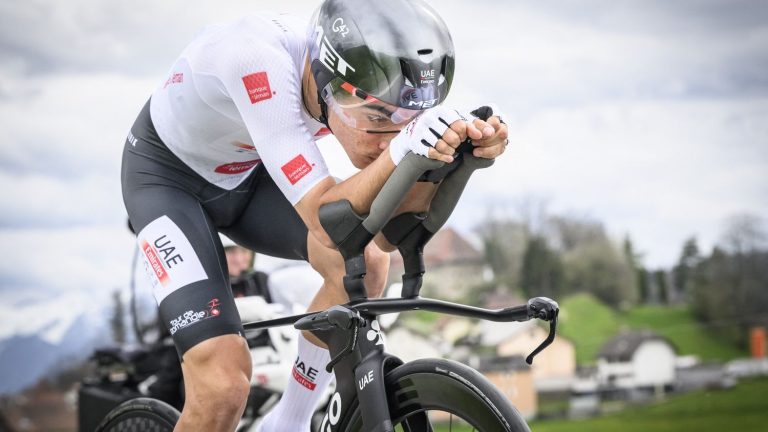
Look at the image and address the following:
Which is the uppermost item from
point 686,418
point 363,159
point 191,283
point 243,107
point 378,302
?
point 686,418

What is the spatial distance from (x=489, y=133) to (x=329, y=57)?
1.67ft

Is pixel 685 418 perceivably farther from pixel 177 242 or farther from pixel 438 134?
pixel 438 134

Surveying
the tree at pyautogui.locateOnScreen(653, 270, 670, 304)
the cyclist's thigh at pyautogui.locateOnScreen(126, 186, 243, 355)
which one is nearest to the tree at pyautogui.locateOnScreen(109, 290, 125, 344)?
the cyclist's thigh at pyautogui.locateOnScreen(126, 186, 243, 355)

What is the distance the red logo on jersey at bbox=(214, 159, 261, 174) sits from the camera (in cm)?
299

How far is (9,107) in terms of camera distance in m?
8.32

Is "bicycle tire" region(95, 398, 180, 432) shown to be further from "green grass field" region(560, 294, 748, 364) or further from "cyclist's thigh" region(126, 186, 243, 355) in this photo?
"green grass field" region(560, 294, 748, 364)

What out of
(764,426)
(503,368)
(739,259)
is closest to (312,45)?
(503,368)

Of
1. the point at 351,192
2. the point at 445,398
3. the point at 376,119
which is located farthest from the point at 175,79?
the point at 445,398

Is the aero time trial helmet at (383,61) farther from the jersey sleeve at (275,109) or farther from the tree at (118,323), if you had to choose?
the tree at (118,323)

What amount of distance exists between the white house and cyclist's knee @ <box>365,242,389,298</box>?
6.35 m

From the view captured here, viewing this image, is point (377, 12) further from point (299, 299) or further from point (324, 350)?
point (299, 299)

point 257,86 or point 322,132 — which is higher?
point 322,132

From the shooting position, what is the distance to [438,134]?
2.05 metres

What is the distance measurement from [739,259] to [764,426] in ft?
5.78
